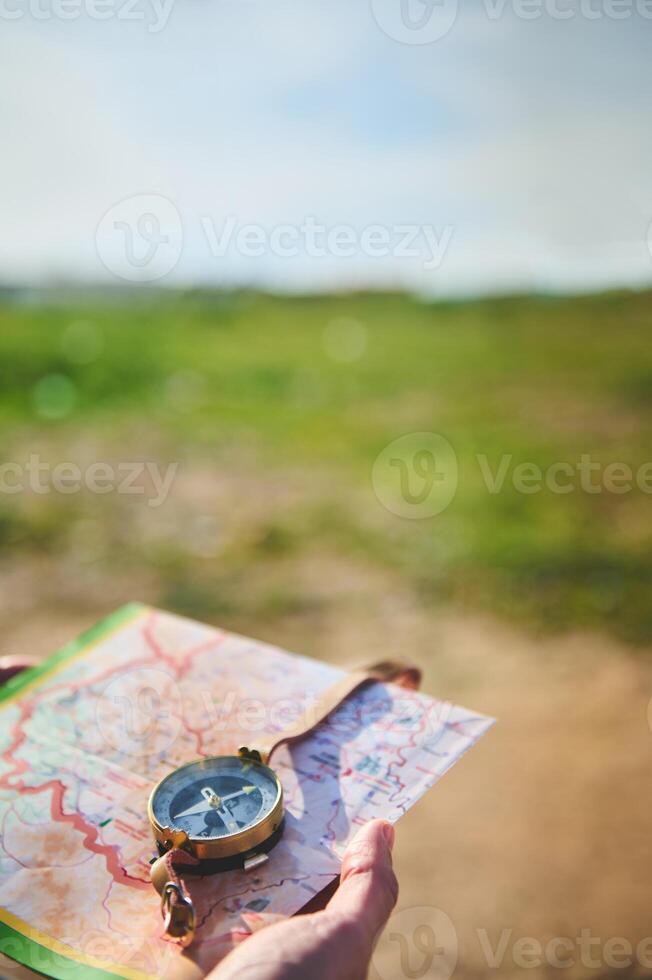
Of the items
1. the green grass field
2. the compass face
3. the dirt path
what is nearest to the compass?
the compass face

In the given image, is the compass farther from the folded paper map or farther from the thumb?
the thumb

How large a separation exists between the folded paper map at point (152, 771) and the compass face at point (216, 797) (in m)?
0.07

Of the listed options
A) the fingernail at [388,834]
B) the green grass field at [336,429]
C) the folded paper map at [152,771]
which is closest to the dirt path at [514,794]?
the green grass field at [336,429]

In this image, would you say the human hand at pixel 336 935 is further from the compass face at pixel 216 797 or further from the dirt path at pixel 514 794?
the dirt path at pixel 514 794

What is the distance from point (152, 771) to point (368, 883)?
0.49 m

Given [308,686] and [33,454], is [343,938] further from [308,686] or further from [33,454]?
[33,454]

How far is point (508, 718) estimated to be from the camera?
3.50 m

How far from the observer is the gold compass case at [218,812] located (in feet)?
4.26

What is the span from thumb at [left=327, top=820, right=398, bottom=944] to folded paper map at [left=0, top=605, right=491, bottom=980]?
0.05m

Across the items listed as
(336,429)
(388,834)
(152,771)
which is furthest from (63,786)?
(336,429)

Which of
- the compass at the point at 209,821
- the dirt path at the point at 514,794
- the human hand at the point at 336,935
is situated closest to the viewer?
the human hand at the point at 336,935

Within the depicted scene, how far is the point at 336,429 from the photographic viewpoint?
6.87 metres

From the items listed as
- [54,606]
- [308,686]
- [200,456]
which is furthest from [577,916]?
[200,456]

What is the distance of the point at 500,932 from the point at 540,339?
6.45 meters
